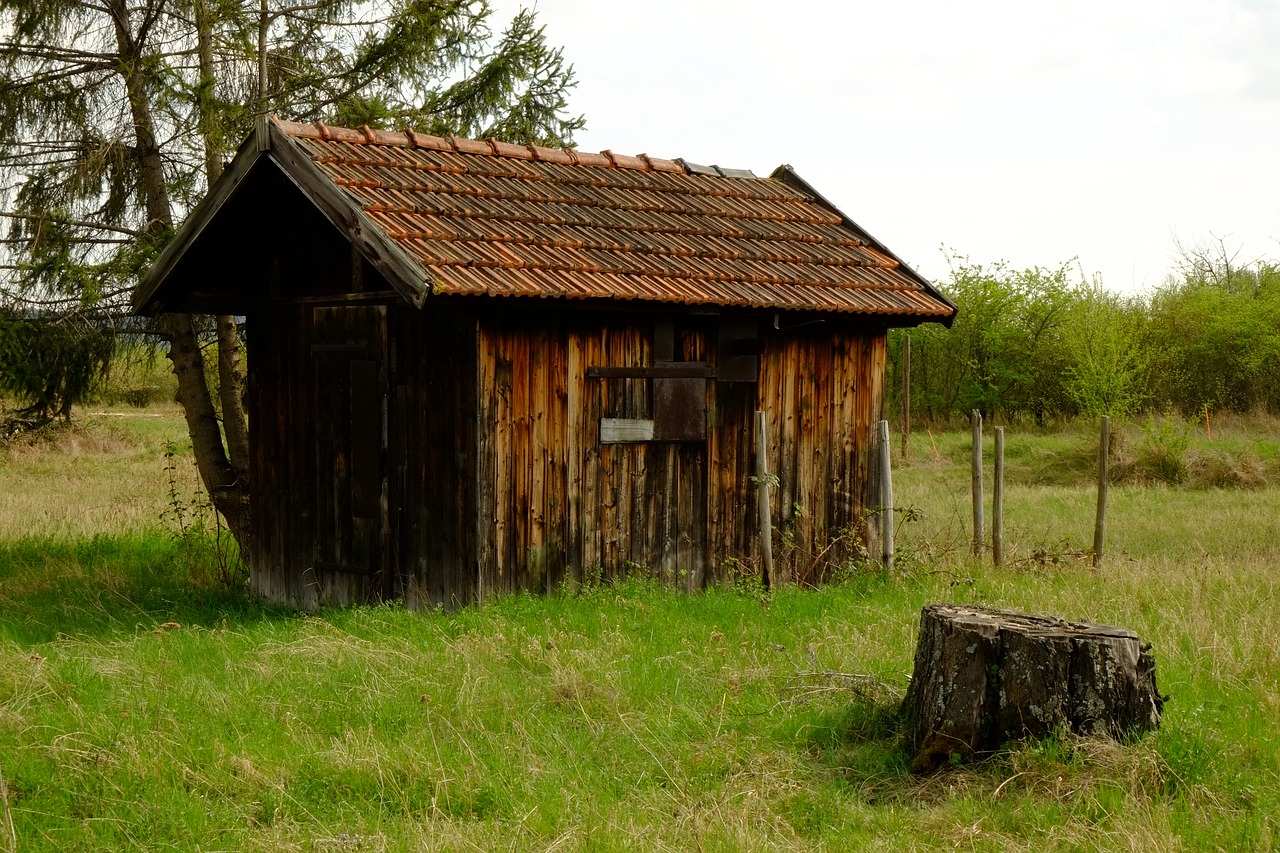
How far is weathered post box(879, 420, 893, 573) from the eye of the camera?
35.6 ft

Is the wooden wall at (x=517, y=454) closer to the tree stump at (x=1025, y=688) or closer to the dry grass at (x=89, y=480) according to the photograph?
the tree stump at (x=1025, y=688)

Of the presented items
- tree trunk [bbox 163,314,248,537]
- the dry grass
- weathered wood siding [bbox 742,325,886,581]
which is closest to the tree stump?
weathered wood siding [bbox 742,325,886,581]

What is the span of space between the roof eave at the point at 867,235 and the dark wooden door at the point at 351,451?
489cm

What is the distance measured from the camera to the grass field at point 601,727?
16.3 ft

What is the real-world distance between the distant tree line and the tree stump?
79.4 feet

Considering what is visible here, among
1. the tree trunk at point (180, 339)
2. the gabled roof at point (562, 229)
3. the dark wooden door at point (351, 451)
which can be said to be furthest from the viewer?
the tree trunk at point (180, 339)

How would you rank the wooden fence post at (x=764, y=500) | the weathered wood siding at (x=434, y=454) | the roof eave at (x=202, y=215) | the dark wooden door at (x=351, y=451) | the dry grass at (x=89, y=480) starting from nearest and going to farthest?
the weathered wood siding at (x=434, y=454) → the roof eave at (x=202, y=215) → the dark wooden door at (x=351, y=451) → the wooden fence post at (x=764, y=500) → the dry grass at (x=89, y=480)

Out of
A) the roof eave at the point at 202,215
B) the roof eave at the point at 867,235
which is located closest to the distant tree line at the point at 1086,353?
the roof eave at the point at 867,235

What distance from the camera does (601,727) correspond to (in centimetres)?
616

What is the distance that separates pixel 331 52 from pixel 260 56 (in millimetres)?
898

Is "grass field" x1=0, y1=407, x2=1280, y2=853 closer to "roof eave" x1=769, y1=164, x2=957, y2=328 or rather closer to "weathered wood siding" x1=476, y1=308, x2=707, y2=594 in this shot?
"weathered wood siding" x1=476, y1=308, x2=707, y2=594

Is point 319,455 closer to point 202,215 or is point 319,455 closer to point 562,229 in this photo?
point 202,215

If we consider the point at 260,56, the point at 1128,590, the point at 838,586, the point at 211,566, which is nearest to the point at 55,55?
the point at 260,56

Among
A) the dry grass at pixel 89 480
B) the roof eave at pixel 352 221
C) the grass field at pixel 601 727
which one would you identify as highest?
the roof eave at pixel 352 221
